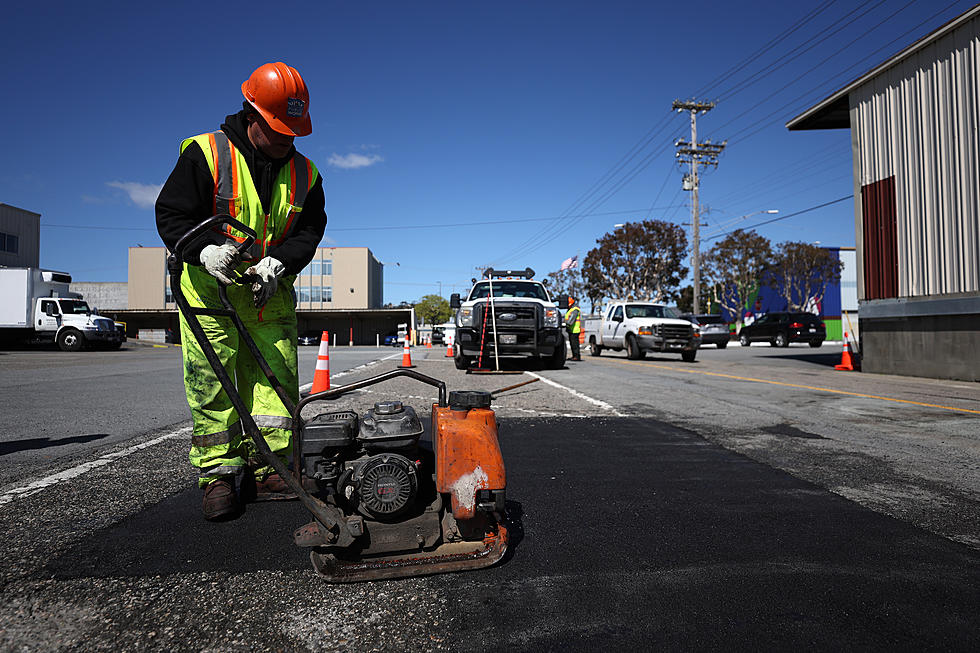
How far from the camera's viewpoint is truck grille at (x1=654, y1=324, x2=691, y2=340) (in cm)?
1627

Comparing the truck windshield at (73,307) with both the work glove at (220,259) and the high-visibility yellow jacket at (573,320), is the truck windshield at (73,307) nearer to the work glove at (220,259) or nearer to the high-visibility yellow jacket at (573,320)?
the high-visibility yellow jacket at (573,320)

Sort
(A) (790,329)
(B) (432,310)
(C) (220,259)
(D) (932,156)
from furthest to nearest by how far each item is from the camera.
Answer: (B) (432,310)
(A) (790,329)
(D) (932,156)
(C) (220,259)

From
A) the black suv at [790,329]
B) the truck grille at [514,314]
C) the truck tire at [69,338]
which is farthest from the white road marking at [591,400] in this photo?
the truck tire at [69,338]

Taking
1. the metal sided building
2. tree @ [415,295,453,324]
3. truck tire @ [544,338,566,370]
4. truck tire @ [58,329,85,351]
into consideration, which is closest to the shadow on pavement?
truck tire @ [544,338,566,370]

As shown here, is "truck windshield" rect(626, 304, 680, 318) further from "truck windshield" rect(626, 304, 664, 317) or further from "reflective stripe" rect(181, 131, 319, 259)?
"reflective stripe" rect(181, 131, 319, 259)

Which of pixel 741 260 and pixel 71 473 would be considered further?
pixel 741 260

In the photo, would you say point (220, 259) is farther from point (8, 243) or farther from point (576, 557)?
point (8, 243)

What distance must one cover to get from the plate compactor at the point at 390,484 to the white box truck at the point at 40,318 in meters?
29.6

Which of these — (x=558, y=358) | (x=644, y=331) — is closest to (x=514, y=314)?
(x=558, y=358)

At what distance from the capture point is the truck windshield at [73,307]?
86.9ft

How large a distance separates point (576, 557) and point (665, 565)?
0.33 m

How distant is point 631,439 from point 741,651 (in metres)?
2.93

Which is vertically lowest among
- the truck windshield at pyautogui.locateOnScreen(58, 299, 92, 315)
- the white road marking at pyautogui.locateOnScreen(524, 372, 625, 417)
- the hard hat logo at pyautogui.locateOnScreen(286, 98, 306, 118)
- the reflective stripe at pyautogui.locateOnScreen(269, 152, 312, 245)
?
the white road marking at pyautogui.locateOnScreen(524, 372, 625, 417)

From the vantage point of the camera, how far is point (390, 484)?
2148 mm
